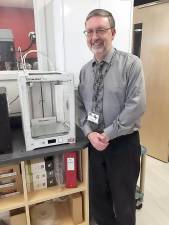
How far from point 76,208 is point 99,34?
126 cm

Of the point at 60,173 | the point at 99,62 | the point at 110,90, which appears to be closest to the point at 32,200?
the point at 60,173

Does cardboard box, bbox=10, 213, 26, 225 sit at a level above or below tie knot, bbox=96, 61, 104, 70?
below

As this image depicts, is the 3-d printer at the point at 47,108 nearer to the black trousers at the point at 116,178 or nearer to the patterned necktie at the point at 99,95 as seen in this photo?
the patterned necktie at the point at 99,95

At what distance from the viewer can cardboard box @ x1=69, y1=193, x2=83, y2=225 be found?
1.64 m

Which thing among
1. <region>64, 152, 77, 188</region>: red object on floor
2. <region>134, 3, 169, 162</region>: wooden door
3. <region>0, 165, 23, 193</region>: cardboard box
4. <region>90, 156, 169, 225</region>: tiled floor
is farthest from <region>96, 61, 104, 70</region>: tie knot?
<region>134, 3, 169, 162</region>: wooden door

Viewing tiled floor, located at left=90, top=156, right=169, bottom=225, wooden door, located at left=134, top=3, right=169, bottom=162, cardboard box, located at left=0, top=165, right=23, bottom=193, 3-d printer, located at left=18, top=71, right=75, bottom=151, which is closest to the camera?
3-d printer, located at left=18, top=71, right=75, bottom=151

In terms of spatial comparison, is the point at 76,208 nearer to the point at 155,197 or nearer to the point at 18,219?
the point at 18,219

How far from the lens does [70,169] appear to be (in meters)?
1.52

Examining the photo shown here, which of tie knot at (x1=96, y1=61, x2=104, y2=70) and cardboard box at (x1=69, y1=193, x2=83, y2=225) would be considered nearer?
tie knot at (x1=96, y1=61, x2=104, y2=70)

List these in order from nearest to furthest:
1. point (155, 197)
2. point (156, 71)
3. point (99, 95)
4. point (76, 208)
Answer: point (99, 95) → point (76, 208) → point (155, 197) → point (156, 71)

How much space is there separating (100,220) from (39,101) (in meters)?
1.09

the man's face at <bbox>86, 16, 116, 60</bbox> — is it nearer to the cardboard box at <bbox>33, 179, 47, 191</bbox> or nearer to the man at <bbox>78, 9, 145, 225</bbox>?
the man at <bbox>78, 9, 145, 225</bbox>

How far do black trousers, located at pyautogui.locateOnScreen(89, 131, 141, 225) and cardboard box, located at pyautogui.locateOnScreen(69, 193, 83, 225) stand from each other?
13 cm

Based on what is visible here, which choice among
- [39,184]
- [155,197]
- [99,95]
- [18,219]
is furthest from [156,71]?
[18,219]
